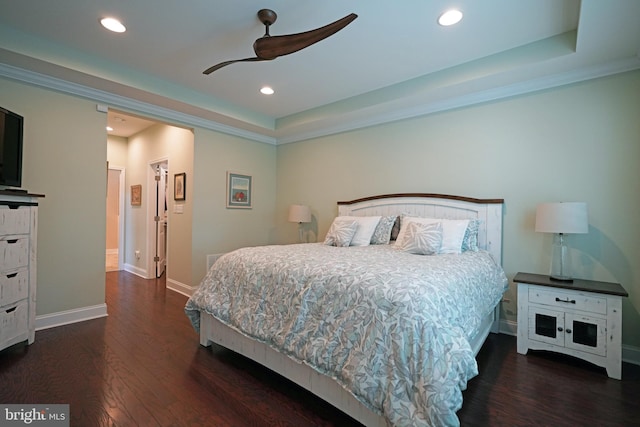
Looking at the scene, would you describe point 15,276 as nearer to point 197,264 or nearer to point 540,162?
point 197,264

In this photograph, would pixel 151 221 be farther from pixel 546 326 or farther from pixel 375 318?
pixel 546 326

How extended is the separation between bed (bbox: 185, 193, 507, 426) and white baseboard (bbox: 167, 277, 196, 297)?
5.47 ft

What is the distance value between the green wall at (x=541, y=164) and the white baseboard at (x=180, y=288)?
2836mm

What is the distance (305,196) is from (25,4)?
135 inches

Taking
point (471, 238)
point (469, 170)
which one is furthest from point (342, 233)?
point (469, 170)

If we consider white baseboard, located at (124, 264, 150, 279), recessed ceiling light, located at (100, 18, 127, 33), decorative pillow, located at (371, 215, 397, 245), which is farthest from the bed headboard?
white baseboard, located at (124, 264, 150, 279)

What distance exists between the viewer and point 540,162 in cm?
277

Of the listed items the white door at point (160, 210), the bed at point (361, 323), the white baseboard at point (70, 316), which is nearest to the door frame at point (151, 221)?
the white door at point (160, 210)

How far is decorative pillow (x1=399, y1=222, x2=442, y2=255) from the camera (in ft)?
8.63

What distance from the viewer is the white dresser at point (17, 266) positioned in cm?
223

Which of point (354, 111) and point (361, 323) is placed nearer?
point (361, 323)

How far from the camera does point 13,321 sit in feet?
7.62

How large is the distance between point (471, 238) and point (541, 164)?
92 centimetres

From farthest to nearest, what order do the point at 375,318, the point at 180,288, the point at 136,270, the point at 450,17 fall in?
the point at 136,270
the point at 180,288
the point at 450,17
the point at 375,318
